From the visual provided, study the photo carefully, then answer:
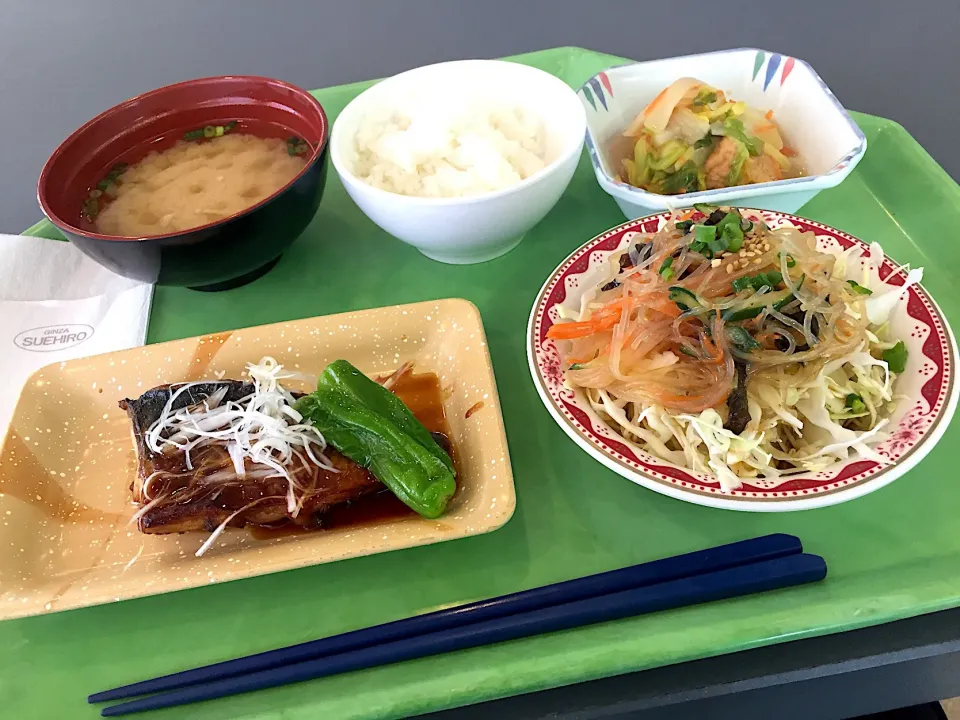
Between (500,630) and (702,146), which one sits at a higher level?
(702,146)

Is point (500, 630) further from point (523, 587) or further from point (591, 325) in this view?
point (591, 325)

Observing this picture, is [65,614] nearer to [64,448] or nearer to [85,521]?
[85,521]

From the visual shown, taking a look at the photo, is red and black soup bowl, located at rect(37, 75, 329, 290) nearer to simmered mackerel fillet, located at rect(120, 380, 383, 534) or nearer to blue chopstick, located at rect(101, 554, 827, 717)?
simmered mackerel fillet, located at rect(120, 380, 383, 534)

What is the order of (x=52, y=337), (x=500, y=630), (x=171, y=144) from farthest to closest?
(x=171, y=144) < (x=52, y=337) < (x=500, y=630)

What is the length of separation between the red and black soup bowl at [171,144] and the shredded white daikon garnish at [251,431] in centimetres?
29

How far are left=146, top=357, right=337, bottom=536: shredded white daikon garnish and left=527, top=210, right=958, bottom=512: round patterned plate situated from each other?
426 millimetres

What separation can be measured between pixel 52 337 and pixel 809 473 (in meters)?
1.55

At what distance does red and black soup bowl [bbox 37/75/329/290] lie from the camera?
1.33 m

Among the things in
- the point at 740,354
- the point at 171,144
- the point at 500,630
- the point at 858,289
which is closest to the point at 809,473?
the point at 740,354

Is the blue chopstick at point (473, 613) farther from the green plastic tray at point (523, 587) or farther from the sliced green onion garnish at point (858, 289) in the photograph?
the sliced green onion garnish at point (858, 289)

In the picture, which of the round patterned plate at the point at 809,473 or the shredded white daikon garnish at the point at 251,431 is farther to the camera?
the shredded white daikon garnish at the point at 251,431

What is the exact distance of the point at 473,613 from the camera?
991 millimetres

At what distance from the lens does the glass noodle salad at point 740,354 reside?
43.9 inches

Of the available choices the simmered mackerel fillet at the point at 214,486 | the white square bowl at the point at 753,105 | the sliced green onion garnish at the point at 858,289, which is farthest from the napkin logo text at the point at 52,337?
the sliced green onion garnish at the point at 858,289
